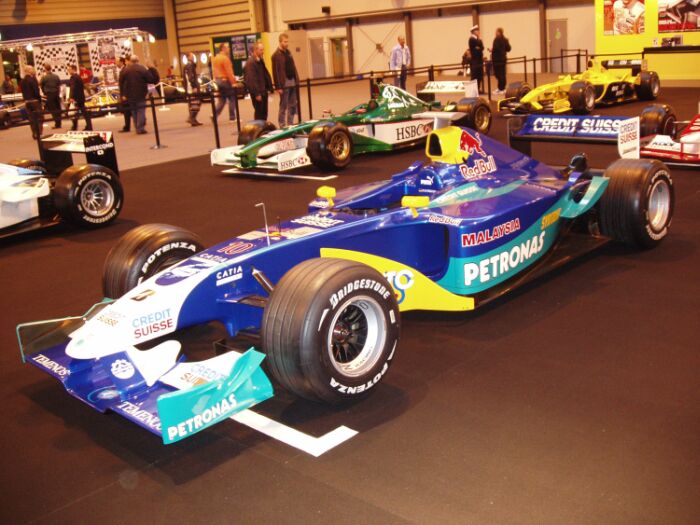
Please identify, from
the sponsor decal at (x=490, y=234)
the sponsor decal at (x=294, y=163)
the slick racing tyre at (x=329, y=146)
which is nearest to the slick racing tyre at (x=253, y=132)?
the sponsor decal at (x=294, y=163)

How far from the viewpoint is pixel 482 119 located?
595 inches

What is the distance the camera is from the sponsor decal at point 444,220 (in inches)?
222

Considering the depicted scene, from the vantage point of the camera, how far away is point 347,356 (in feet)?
15.3

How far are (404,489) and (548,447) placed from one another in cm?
81

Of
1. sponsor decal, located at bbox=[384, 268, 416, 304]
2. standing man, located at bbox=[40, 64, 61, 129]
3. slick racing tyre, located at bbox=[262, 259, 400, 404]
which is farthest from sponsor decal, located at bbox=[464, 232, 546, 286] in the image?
standing man, located at bbox=[40, 64, 61, 129]

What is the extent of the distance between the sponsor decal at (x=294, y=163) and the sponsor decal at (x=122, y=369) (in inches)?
314

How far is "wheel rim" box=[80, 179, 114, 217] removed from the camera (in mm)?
9625

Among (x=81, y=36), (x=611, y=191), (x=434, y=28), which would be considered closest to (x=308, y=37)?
(x=434, y=28)

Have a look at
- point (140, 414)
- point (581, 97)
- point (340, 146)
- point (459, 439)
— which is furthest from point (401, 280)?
point (581, 97)

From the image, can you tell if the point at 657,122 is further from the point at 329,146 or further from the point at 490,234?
the point at 490,234

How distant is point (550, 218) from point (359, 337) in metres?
2.52

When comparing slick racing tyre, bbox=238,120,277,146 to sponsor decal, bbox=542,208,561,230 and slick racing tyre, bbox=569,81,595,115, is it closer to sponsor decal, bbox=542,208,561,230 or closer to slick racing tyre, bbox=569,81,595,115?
slick racing tyre, bbox=569,81,595,115

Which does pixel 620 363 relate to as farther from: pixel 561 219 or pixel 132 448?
pixel 132 448

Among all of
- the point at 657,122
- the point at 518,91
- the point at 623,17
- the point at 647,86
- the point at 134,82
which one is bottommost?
the point at 657,122
